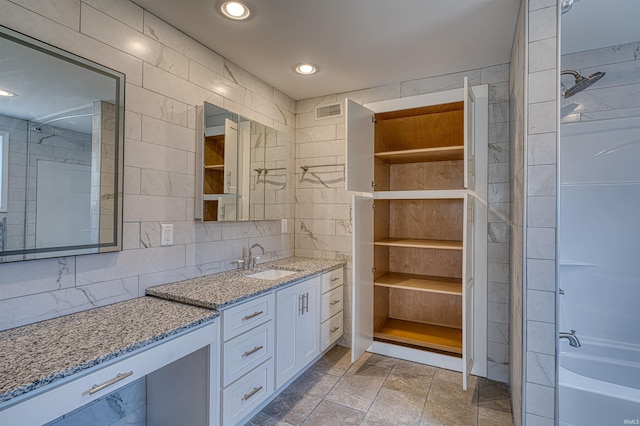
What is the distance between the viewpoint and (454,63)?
2.45 m

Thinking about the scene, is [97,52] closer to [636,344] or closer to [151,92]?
[151,92]

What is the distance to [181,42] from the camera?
201cm

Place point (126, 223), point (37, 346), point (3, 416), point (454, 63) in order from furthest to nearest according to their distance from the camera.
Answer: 1. point (454, 63)
2. point (126, 223)
3. point (37, 346)
4. point (3, 416)

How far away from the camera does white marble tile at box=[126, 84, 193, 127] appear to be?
173 centimetres

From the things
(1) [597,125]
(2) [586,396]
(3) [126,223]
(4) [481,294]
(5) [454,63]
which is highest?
(5) [454,63]

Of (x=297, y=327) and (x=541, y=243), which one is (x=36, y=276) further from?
(x=541, y=243)

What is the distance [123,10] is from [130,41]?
0.15 meters

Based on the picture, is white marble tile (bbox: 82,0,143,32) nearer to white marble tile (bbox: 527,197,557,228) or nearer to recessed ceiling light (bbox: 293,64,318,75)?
recessed ceiling light (bbox: 293,64,318,75)

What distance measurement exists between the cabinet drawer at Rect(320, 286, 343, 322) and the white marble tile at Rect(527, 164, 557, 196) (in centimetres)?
171

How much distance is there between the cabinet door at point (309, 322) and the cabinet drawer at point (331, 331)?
0.09m

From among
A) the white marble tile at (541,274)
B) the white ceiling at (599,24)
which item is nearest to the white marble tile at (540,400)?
the white marble tile at (541,274)

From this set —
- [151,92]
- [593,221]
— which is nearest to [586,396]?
[593,221]

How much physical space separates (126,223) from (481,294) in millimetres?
2539

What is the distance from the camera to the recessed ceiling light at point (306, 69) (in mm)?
2480
